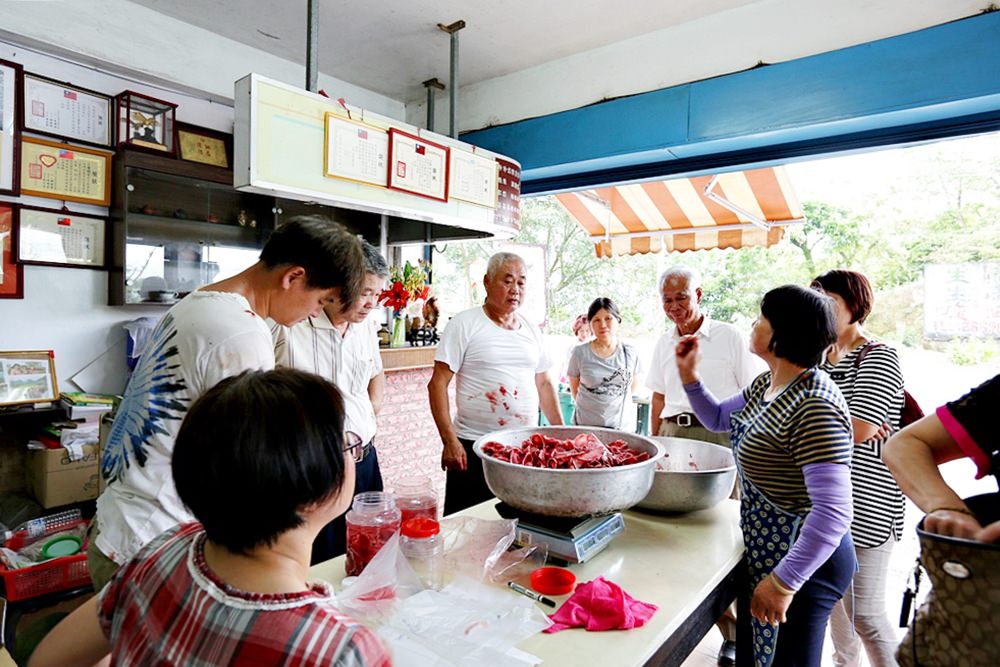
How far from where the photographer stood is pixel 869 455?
1925 millimetres

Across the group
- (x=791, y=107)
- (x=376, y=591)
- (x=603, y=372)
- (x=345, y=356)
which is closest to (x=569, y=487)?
(x=376, y=591)

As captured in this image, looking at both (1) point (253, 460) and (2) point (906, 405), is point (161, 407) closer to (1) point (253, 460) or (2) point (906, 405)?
(1) point (253, 460)

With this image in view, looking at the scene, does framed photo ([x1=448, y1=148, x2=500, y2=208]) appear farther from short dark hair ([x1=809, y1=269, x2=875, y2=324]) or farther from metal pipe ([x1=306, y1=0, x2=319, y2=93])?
short dark hair ([x1=809, y1=269, x2=875, y2=324])

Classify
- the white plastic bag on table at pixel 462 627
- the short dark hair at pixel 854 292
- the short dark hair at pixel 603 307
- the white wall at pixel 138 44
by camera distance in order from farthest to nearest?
1. the short dark hair at pixel 603 307
2. the white wall at pixel 138 44
3. the short dark hair at pixel 854 292
4. the white plastic bag on table at pixel 462 627

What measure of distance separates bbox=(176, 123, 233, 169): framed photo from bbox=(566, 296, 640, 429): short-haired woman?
2.43 meters

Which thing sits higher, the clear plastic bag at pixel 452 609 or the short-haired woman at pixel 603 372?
the short-haired woman at pixel 603 372

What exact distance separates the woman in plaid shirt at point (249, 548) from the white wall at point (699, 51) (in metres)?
3.05

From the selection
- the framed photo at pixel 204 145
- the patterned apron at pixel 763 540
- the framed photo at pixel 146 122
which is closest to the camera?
the patterned apron at pixel 763 540

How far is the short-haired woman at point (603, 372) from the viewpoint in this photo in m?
3.40

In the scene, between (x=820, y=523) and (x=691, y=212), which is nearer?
(x=820, y=523)

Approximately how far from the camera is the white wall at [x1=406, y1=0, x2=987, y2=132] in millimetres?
2545

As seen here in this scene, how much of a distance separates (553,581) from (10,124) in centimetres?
309

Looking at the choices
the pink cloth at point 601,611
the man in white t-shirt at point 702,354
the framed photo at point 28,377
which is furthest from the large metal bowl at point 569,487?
the framed photo at point 28,377

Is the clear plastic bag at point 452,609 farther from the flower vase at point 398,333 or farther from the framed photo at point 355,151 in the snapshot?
the flower vase at point 398,333
